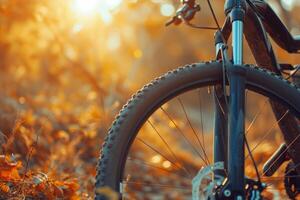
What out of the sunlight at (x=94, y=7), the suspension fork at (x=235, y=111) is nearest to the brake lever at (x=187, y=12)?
the suspension fork at (x=235, y=111)

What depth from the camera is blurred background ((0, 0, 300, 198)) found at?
17.0 ft

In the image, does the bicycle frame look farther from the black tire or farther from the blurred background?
the blurred background

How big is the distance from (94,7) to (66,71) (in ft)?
11.8

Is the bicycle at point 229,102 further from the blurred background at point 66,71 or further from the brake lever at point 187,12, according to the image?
the blurred background at point 66,71

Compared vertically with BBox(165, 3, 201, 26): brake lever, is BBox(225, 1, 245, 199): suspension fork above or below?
below

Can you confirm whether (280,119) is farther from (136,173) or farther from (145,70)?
(145,70)

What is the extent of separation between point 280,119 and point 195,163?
4.60m

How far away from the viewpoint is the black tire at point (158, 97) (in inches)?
97.6

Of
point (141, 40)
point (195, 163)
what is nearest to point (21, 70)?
point (195, 163)

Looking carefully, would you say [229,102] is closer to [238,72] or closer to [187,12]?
[238,72]

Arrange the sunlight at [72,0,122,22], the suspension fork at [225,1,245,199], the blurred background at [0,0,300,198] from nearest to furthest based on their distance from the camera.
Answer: the suspension fork at [225,1,245,199] < the blurred background at [0,0,300,198] < the sunlight at [72,0,122,22]

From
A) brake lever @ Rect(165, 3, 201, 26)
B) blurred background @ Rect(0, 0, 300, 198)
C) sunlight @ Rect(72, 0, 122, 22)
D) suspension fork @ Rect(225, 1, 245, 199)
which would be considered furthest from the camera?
sunlight @ Rect(72, 0, 122, 22)

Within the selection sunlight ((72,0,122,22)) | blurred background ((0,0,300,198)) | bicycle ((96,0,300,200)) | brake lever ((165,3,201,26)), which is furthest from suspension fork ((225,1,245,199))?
sunlight ((72,0,122,22))

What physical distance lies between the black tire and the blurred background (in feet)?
2.17
